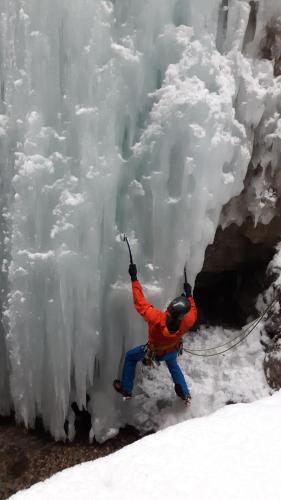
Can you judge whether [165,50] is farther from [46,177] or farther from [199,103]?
[46,177]

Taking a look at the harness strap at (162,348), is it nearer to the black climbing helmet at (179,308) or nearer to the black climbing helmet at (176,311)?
the black climbing helmet at (176,311)

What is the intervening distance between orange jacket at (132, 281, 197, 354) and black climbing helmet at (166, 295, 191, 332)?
0.07m

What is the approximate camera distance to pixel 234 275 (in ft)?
19.4

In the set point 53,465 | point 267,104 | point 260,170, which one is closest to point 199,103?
point 267,104

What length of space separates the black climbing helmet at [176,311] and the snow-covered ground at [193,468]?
5.00 feet

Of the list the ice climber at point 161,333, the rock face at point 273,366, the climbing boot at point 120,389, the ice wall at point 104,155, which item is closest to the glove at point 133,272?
the ice climber at point 161,333

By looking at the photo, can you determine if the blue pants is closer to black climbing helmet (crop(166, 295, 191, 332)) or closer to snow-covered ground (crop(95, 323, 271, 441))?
snow-covered ground (crop(95, 323, 271, 441))

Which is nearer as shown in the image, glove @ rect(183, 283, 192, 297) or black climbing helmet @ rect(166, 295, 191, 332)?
black climbing helmet @ rect(166, 295, 191, 332)

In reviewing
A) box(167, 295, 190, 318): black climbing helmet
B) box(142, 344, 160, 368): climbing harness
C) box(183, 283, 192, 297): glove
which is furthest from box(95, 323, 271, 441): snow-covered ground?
box(167, 295, 190, 318): black climbing helmet

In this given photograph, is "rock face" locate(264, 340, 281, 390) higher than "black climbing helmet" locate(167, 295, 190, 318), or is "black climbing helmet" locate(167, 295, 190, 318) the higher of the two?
"black climbing helmet" locate(167, 295, 190, 318)

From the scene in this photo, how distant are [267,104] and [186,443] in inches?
124

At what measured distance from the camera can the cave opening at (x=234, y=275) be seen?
16.7 feet

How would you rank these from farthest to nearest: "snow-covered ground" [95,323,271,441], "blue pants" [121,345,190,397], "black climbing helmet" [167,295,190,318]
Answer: "snow-covered ground" [95,323,271,441] < "blue pants" [121,345,190,397] < "black climbing helmet" [167,295,190,318]

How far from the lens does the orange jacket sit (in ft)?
11.7
